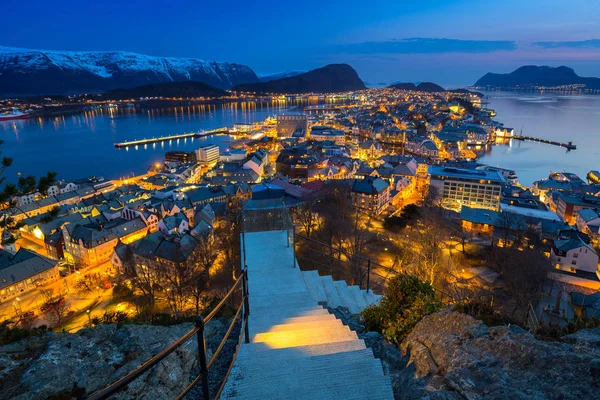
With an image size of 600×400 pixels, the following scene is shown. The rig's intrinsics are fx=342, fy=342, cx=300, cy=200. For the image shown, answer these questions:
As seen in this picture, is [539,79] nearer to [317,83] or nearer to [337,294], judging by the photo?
[317,83]

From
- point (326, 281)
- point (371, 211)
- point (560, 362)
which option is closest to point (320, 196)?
point (371, 211)

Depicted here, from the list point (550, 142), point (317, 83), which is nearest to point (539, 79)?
point (317, 83)

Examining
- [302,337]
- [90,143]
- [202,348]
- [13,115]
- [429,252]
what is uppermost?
[13,115]

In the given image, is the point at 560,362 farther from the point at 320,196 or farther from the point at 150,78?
the point at 150,78

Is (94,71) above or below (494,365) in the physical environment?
above

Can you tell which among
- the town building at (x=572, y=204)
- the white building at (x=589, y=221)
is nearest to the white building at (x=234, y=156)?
the town building at (x=572, y=204)

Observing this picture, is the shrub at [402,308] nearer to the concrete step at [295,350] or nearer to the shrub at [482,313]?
the shrub at [482,313]

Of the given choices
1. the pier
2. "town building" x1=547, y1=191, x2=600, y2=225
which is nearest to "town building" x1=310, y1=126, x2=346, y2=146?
the pier

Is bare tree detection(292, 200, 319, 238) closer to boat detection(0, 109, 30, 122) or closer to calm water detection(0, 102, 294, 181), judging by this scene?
calm water detection(0, 102, 294, 181)
